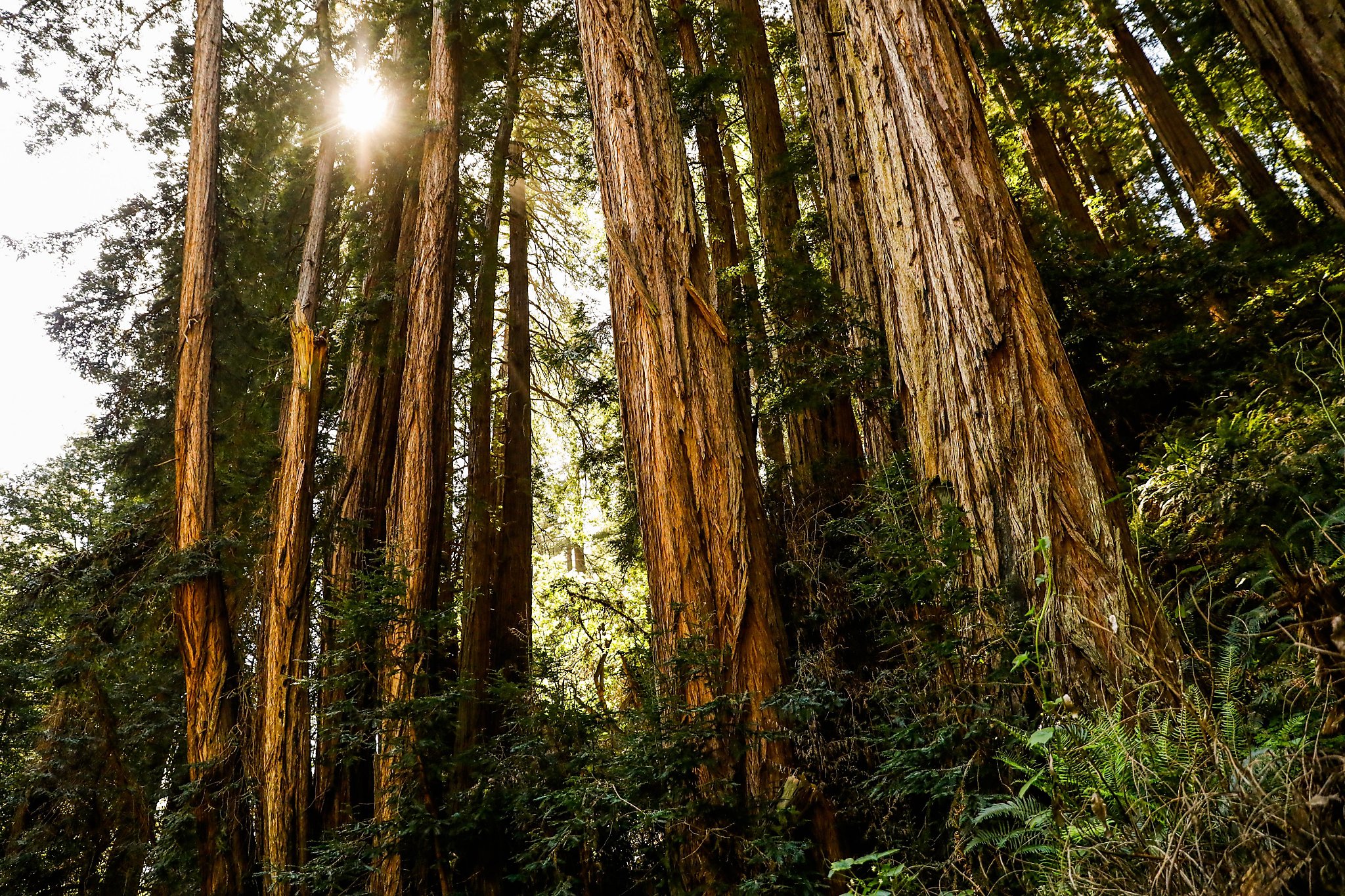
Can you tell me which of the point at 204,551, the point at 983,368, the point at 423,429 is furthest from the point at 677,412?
the point at 204,551

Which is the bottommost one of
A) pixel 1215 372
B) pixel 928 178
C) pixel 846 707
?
pixel 846 707

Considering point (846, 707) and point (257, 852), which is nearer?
point (846, 707)

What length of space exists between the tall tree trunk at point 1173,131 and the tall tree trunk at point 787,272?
4529 mm

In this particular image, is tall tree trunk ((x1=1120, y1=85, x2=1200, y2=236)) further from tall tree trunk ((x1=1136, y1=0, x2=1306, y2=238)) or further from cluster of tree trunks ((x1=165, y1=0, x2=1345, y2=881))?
cluster of tree trunks ((x1=165, y1=0, x2=1345, y2=881))

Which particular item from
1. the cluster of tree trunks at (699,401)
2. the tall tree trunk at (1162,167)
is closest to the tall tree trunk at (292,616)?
the cluster of tree trunks at (699,401)

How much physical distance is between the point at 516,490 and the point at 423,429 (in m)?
2.22

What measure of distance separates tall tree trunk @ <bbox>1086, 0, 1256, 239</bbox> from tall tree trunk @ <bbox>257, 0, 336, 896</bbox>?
9.04 m

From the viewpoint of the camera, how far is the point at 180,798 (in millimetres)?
4672

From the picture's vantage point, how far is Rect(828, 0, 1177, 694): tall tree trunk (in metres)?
2.64

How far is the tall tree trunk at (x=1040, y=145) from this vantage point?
880 centimetres

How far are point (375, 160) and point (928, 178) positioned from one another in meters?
6.64

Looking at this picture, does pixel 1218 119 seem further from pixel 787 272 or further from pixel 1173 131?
pixel 787 272

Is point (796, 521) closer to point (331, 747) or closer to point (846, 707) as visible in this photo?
point (846, 707)

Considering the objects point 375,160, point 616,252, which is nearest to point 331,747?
point 616,252
